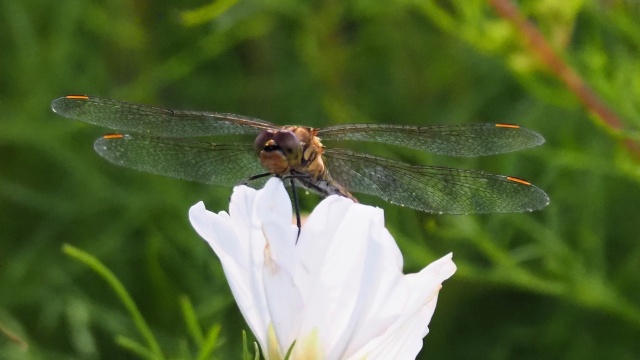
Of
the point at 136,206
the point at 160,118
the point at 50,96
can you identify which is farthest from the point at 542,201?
the point at 50,96

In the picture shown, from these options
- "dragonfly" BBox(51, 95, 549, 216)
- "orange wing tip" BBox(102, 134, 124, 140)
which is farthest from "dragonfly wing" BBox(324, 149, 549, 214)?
"orange wing tip" BBox(102, 134, 124, 140)

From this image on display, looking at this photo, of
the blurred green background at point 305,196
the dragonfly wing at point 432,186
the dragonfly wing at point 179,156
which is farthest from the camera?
the blurred green background at point 305,196

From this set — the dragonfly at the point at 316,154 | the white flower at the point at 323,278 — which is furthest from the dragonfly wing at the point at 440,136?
the white flower at the point at 323,278

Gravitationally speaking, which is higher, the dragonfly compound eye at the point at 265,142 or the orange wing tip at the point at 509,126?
the dragonfly compound eye at the point at 265,142

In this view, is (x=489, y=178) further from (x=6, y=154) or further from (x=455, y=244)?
(x=6, y=154)

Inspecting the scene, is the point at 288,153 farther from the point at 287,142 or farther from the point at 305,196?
the point at 305,196

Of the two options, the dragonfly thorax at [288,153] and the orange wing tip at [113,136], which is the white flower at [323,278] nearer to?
the dragonfly thorax at [288,153]

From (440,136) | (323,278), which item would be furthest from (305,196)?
(323,278)
